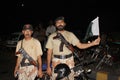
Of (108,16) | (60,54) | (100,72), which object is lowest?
(100,72)

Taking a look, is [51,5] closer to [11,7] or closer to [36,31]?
[11,7]

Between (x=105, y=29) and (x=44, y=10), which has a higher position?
(x=44, y=10)

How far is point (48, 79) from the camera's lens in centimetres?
541

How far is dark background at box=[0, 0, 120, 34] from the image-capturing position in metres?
26.6

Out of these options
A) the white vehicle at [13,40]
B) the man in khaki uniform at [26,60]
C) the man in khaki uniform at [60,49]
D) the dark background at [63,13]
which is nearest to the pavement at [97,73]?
the man in khaki uniform at [60,49]

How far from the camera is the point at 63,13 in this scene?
32531 mm

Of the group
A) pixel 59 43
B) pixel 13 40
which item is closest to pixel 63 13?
pixel 13 40

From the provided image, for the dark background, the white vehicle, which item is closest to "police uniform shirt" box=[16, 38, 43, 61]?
the white vehicle

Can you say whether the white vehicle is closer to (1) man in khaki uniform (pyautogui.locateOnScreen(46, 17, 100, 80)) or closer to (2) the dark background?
(2) the dark background

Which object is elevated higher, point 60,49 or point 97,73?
point 60,49

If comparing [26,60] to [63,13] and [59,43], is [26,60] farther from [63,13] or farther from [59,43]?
[63,13]

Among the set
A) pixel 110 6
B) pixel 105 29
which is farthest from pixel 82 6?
pixel 105 29

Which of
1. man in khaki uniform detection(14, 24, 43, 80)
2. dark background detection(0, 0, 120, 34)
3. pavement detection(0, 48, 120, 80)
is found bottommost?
pavement detection(0, 48, 120, 80)

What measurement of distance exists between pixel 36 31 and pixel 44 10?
67.4 feet
